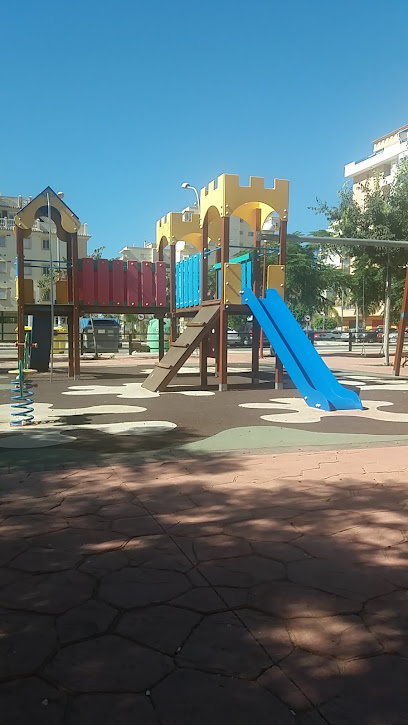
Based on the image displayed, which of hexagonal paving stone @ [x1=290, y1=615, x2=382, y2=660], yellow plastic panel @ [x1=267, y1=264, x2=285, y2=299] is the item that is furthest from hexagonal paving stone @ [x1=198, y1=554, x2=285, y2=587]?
yellow plastic panel @ [x1=267, y1=264, x2=285, y2=299]

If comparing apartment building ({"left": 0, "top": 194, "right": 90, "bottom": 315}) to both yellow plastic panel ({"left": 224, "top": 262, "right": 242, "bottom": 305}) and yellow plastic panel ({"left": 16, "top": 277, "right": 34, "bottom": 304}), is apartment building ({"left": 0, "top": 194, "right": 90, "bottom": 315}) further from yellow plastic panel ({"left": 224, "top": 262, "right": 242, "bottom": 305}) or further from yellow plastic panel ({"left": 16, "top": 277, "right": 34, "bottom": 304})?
yellow plastic panel ({"left": 224, "top": 262, "right": 242, "bottom": 305})

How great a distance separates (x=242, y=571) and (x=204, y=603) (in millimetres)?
387

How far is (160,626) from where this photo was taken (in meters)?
2.26

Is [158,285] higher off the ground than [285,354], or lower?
higher

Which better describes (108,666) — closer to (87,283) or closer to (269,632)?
(269,632)

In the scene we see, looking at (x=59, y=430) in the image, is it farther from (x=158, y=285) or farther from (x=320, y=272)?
(x=320, y=272)

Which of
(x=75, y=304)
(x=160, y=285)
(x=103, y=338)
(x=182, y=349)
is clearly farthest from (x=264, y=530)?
(x=103, y=338)

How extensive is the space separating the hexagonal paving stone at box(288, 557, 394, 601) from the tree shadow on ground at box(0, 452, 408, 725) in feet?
0.03

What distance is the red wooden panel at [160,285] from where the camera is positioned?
15734 mm

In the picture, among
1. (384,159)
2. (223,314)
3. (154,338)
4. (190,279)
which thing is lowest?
(154,338)

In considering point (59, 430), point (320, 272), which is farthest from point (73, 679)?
point (320, 272)

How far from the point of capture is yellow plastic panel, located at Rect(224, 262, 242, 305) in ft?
38.6

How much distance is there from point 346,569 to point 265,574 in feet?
1.44

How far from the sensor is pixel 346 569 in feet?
9.23
